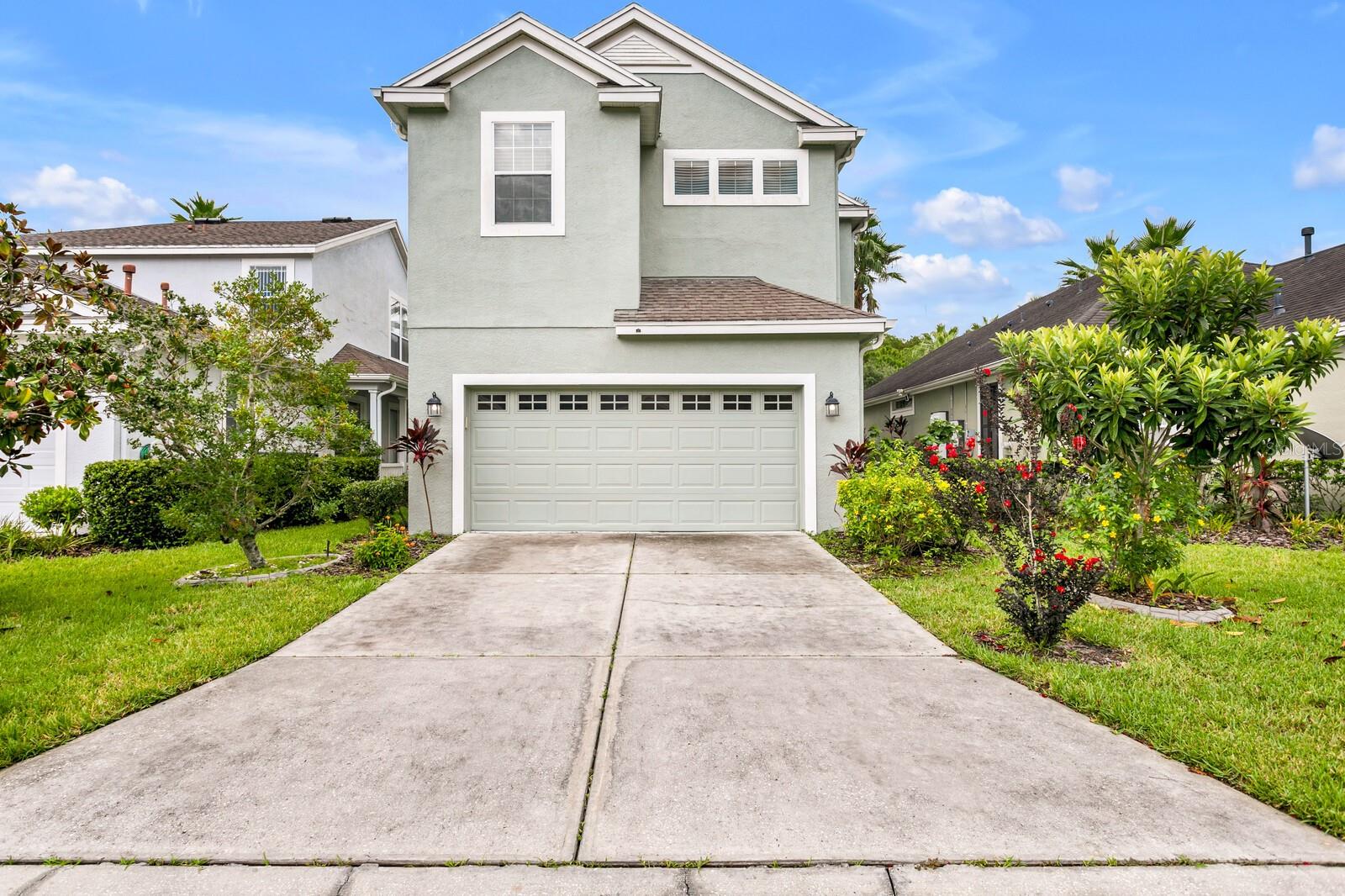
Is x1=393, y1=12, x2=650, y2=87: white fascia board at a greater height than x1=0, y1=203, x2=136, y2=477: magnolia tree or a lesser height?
greater

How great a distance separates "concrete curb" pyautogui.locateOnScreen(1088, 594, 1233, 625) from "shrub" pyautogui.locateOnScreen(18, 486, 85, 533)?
12905 mm

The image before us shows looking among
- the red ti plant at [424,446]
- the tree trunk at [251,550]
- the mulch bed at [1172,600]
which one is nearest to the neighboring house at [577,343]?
the red ti plant at [424,446]

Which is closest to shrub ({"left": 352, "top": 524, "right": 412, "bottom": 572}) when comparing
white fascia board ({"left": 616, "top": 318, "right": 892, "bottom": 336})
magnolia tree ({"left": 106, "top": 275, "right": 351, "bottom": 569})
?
magnolia tree ({"left": 106, "top": 275, "right": 351, "bottom": 569})

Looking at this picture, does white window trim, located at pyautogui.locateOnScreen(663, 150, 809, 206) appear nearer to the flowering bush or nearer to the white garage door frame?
the white garage door frame

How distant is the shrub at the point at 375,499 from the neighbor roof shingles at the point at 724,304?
17.4 ft

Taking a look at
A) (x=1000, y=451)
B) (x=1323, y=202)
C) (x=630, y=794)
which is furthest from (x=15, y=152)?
(x=1323, y=202)

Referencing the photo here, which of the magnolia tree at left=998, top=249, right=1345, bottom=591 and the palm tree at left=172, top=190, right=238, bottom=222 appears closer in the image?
the magnolia tree at left=998, top=249, right=1345, bottom=591

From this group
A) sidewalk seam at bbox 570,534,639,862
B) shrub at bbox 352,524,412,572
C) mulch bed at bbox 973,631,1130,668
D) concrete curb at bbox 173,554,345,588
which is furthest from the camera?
shrub at bbox 352,524,412,572

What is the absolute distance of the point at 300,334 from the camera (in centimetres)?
916

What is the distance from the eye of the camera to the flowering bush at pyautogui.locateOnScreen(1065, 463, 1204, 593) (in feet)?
19.0

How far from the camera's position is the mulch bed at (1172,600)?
19.4ft

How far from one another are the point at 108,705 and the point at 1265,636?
7582 millimetres

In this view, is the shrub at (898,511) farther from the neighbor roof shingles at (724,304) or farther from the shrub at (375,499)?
the shrub at (375,499)

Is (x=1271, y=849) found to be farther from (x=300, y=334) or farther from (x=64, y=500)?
(x=64, y=500)
